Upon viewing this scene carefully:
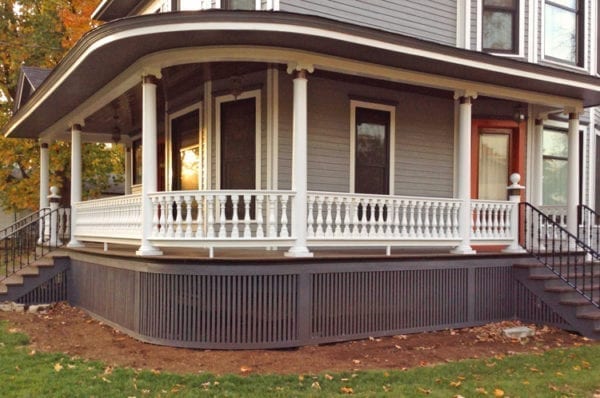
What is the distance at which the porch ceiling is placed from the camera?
6766mm

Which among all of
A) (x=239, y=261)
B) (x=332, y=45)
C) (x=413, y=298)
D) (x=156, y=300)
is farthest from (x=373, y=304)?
(x=332, y=45)

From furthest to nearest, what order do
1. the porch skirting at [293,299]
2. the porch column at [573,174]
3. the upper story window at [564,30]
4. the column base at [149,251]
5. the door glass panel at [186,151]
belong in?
1. the upper story window at [564,30]
2. the porch column at [573,174]
3. the door glass panel at [186,151]
4. the column base at [149,251]
5. the porch skirting at [293,299]

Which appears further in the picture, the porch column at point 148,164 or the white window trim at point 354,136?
the white window trim at point 354,136

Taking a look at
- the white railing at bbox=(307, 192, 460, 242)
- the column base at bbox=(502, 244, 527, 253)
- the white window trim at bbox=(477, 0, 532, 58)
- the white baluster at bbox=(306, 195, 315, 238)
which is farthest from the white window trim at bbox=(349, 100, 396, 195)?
the white window trim at bbox=(477, 0, 532, 58)

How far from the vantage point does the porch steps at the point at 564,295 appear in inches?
329

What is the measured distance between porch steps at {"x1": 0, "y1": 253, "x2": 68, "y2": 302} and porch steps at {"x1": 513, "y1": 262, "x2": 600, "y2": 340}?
8773 millimetres

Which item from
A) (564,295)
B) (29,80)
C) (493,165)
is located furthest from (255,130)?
(29,80)

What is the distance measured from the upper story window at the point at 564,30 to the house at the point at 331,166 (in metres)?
0.05

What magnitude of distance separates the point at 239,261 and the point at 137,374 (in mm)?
1871

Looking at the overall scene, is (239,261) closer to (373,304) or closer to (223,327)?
(223,327)

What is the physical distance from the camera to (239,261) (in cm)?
712

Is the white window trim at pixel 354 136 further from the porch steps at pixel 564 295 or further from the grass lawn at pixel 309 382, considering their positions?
the grass lawn at pixel 309 382

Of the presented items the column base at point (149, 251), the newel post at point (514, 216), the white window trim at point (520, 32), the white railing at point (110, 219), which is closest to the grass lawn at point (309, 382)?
the column base at point (149, 251)

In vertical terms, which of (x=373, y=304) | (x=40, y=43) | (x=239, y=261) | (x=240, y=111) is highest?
(x=40, y=43)
